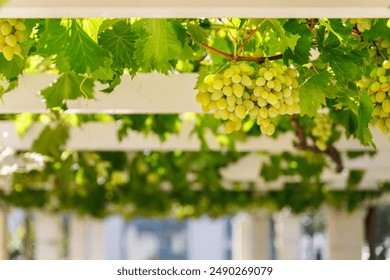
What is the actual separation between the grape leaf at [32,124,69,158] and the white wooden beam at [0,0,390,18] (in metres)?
3.52

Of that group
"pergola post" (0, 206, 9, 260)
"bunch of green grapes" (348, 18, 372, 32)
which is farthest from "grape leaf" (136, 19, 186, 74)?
"pergola post" (0, 206, 9, 260)

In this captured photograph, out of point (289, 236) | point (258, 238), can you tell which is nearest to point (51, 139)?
point (289, 236)

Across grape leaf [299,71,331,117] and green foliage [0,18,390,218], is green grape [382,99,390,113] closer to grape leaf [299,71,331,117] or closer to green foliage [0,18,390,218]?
green foliage [0,18,390,218]

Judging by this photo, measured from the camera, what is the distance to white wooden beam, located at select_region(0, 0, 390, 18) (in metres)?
2.29

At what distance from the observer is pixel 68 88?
3621 mm

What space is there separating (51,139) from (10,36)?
10.8 ft

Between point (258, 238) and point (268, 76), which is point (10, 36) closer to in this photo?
point (268, 76)

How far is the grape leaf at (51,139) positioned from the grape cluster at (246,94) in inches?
132

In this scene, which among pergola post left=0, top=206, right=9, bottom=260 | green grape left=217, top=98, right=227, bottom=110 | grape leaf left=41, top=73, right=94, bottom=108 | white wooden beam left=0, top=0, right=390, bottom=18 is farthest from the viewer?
pergola post left=0, top=206, right=9, bottom=260

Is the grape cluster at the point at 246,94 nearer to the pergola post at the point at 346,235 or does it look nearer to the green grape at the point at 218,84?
the green grape at the point at 218,84

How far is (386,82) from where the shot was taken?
9.66 ft
